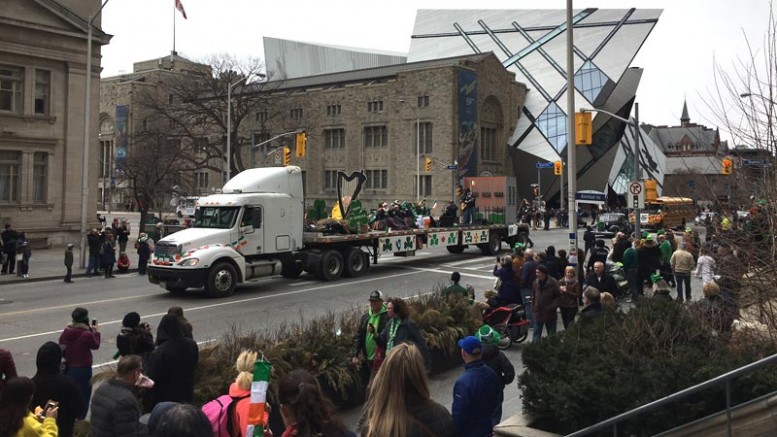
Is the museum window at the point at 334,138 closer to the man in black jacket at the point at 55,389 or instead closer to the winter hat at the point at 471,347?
the man in black jacket at the point at 55,389

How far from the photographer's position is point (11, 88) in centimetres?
3052

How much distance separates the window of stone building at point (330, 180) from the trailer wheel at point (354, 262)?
5437cm

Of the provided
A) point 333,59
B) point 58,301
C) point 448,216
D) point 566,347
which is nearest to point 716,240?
point 566,347

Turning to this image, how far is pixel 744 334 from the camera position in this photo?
23.8ft

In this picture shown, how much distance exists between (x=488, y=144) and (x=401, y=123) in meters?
10.6

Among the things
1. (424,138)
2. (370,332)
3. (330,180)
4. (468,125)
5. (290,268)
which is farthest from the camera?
(330,180)

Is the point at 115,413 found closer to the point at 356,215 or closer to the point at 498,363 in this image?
the point at 498,363

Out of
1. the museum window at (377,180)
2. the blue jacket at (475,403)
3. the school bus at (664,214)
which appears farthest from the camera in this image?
the museum window at (377,180)

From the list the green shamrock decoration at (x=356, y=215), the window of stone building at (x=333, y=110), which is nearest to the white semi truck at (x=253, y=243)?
the green shamrock decoration at (x=356, y=215)

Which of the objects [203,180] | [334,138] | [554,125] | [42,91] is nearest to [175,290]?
[42,91]

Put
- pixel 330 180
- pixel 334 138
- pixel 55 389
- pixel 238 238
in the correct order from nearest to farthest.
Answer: pixel 55 389 < pixel 238 238 < pixel 334 138 < pixel 330 180

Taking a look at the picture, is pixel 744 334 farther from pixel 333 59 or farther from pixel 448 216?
pixel 333 59

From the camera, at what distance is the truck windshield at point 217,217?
18.5m

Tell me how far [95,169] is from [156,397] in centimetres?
3082
